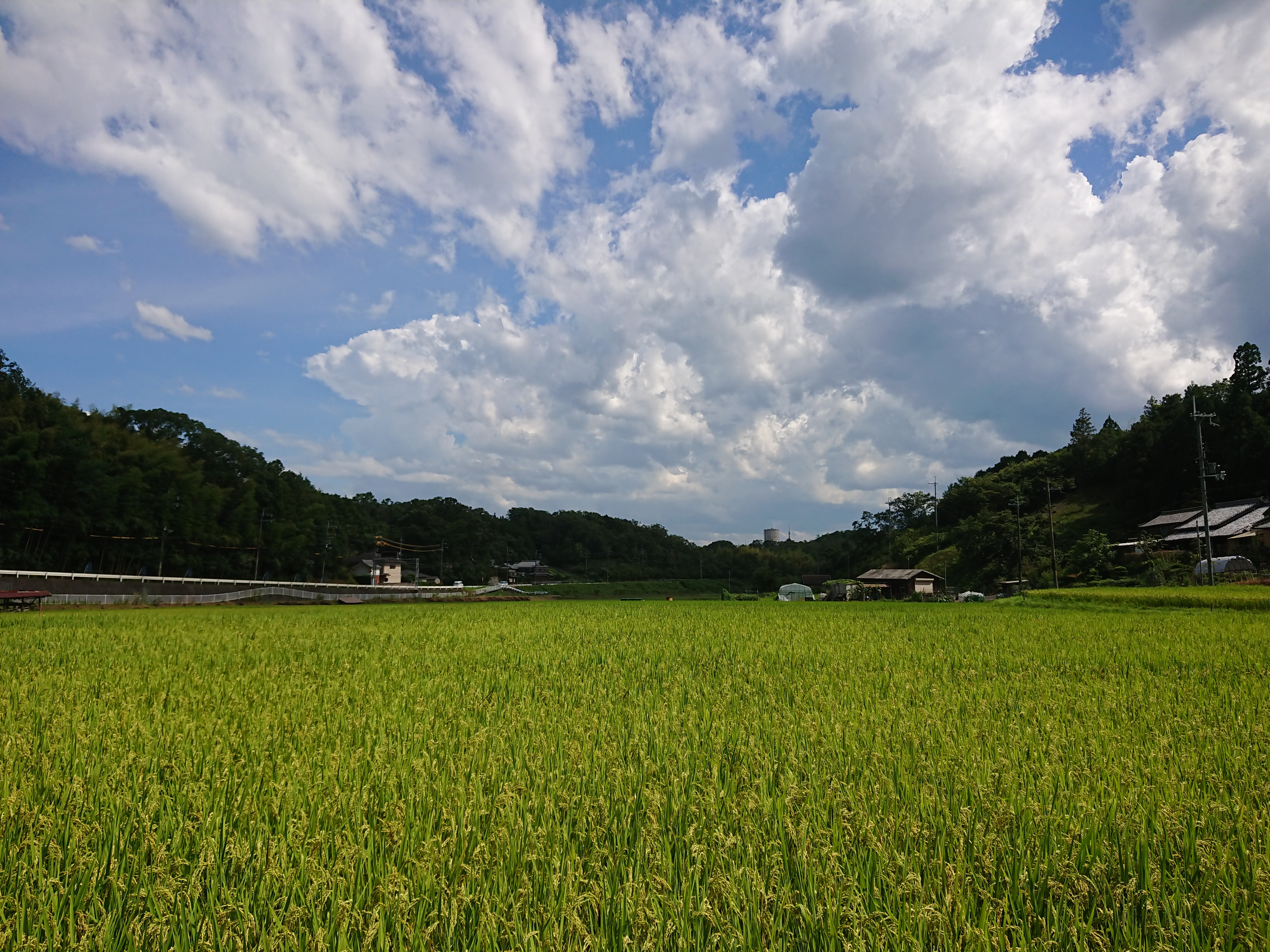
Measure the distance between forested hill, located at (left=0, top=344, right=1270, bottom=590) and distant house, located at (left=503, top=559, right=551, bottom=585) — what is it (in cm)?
1194

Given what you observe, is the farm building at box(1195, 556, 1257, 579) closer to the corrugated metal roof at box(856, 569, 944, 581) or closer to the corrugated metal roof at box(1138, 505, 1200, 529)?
the corrugated metal roof at box(1138, 505, 1200, 529)

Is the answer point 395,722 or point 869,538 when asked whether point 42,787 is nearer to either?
point 395,722

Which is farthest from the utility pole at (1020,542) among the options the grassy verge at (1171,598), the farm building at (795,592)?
the grassy verge at (1171,598)

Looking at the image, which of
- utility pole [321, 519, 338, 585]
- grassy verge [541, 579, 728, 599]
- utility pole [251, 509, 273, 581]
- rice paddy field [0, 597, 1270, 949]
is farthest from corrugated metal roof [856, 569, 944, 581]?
rice paddy field [0, 597, 1270, 949]

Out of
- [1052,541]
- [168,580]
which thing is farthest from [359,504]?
[1052,541]

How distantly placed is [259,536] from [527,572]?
241 ft

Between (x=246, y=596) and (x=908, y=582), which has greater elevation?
(x=908, y=582)

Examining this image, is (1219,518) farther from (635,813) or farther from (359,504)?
(359,504)

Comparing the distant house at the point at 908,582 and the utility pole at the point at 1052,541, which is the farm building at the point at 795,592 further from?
the utility pole at the point at 1052,541

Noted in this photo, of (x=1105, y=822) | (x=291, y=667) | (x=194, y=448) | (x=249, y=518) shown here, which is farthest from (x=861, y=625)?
(x=194, y=448)

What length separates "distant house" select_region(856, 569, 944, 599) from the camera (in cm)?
7381

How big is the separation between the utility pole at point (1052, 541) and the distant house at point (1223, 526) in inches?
335

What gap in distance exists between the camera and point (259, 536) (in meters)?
73.1

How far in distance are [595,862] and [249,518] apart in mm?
80389
